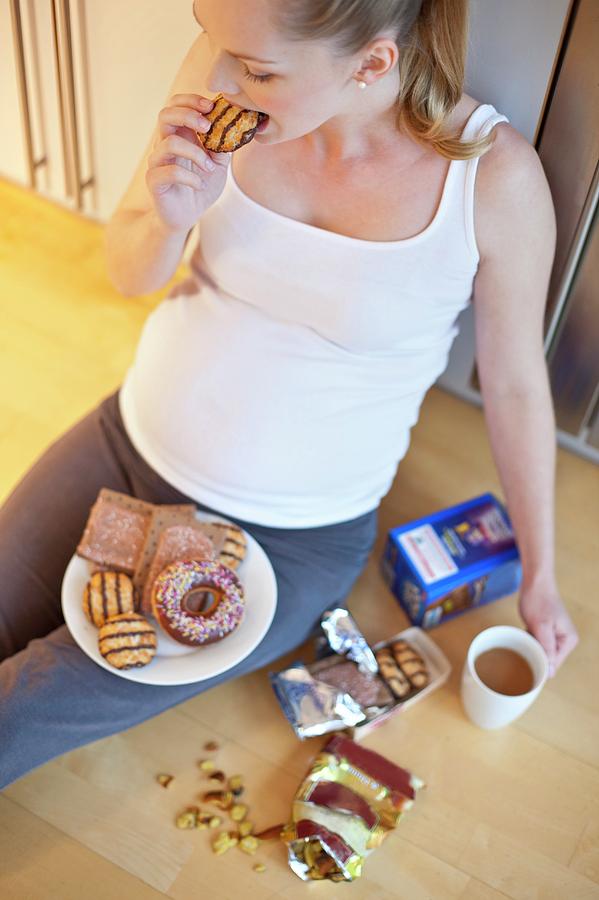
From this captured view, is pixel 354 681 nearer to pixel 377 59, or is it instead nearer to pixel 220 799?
pixel 220 799

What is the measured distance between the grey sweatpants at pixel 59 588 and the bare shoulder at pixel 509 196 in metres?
0.51

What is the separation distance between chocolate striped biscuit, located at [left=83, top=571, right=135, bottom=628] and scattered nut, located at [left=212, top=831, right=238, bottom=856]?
36 cm

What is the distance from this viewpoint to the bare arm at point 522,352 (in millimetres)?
1156

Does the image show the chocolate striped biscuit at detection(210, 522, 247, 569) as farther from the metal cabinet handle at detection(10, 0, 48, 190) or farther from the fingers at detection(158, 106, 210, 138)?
the metal cabinet handle at detection(10, 0, 48, 190)

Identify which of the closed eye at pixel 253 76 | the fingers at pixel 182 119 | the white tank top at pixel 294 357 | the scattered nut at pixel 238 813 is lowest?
the scattered nut at pixel 238 813

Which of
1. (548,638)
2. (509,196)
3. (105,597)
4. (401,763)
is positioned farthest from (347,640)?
(509,196)

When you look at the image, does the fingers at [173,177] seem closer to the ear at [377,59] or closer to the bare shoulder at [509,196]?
the ear at [377,59]

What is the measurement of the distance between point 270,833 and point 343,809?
12 centimetres

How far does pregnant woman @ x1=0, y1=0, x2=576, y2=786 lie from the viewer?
107cm

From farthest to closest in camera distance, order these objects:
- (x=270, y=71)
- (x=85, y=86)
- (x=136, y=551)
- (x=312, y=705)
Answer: (x=85, y=86) < (x=312, y=705) < (x=136, y=551) < (x=270, y=71)

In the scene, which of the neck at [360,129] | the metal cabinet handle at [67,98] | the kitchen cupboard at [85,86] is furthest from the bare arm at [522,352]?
the metal cabinet handle at [67,98]

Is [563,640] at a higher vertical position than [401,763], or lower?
higher

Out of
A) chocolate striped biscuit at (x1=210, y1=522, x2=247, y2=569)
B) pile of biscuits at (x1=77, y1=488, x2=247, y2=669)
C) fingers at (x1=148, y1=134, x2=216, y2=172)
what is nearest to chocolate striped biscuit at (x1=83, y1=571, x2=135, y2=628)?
pile of biscuits at (x1=77, y1=488, x2=247, y2=669)

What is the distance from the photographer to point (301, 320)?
4.22ft
